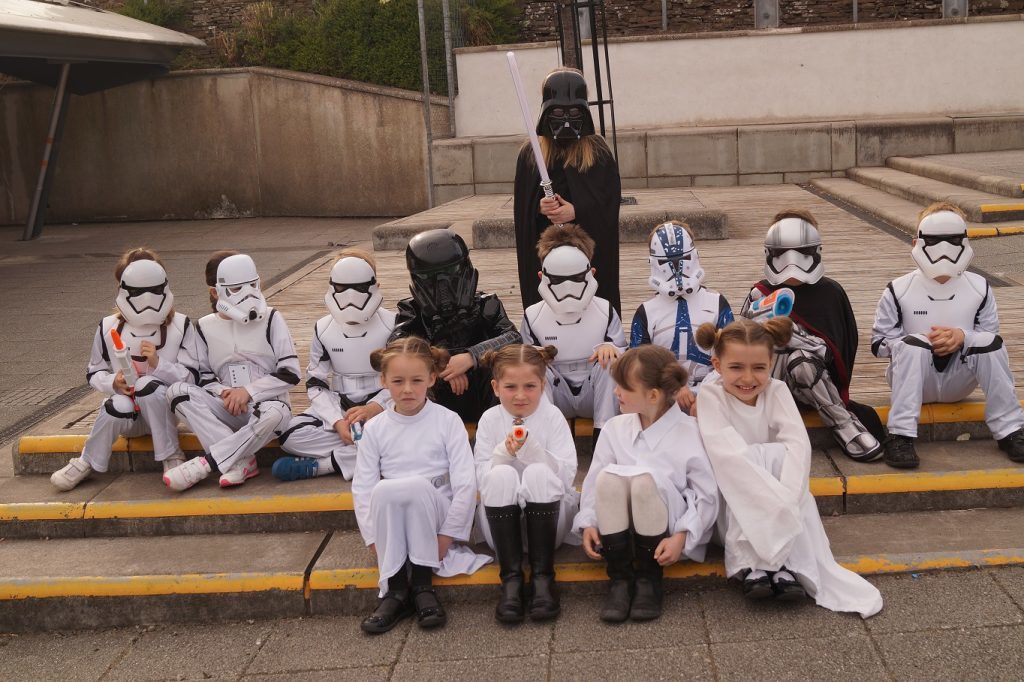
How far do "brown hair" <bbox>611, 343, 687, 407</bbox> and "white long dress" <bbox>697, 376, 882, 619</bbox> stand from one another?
0.24 metres

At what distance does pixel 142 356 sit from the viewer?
5.54 m

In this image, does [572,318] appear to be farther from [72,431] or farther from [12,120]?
[12,120]

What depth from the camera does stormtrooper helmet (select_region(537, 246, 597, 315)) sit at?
16.9 ft

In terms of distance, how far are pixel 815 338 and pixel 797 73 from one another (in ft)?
42.5

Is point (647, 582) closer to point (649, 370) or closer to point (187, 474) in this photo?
point (649, 370)

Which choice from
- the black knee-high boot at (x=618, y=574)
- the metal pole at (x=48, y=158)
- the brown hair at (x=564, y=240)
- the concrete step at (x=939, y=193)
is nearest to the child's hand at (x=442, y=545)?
the black knee-high boot at (x=618, y=574)

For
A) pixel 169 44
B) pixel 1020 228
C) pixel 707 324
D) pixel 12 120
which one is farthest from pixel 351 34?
pixel 707 324

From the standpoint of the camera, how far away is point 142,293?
18.1 feet

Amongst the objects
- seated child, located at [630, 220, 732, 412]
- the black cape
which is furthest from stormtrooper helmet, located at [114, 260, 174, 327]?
seated child, located at [630, 220, 732, 412]

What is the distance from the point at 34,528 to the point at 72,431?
85 cm

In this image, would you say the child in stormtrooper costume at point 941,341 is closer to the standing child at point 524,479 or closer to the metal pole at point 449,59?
the standing child at point 524,479

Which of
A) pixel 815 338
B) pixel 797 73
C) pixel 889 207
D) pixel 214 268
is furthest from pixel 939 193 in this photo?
pixel 214 268

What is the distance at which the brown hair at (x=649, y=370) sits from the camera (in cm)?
452

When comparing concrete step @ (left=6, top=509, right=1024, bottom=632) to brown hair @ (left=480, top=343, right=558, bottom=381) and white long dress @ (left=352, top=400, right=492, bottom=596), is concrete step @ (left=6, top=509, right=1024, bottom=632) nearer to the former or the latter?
white long dress @ (left=352, top=400, right=492, bottom=596)
